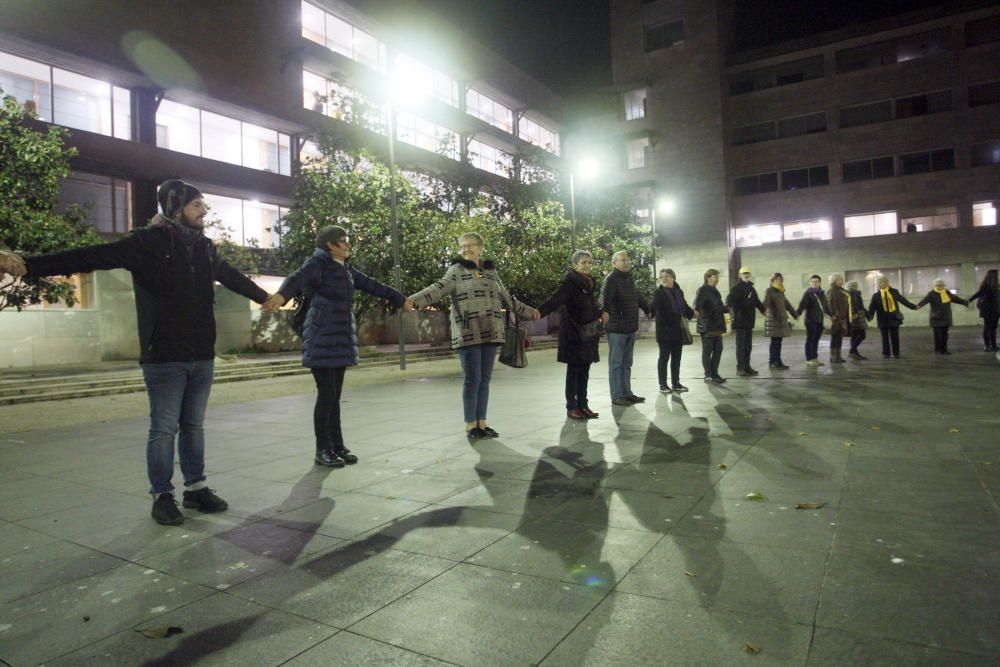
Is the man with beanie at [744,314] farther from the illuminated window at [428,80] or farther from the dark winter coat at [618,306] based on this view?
the illuminated window at [428,80]

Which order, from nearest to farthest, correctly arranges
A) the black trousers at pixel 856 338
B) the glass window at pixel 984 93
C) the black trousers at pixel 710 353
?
the black trousers at pixel 710 353, the black trousers at pixel 856 338, the glass window at pixel 984 93

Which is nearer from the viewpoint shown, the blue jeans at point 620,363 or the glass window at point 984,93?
the blue jeans at point 620,363

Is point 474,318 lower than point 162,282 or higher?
lower

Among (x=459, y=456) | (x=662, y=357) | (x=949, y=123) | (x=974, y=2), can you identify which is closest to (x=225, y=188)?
(x=662, y=357)

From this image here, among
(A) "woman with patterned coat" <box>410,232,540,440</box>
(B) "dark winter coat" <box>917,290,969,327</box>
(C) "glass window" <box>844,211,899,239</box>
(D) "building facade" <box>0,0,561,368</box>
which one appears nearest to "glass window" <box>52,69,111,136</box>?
(D) "building facade" <box>0,0,561,368</box>

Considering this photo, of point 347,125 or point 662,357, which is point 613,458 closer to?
point 662,357

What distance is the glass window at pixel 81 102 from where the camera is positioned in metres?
23.7

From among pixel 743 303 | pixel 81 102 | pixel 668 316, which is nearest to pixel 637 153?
pixel 81 102

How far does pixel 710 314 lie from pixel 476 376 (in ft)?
17.9

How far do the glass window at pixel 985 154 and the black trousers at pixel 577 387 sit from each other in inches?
1497

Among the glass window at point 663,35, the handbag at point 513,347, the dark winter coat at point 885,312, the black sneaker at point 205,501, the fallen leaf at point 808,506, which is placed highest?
the glass window at point 663,35

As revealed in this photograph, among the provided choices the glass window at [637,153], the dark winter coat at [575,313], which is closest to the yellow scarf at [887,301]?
the dark winter coat at [575,313]

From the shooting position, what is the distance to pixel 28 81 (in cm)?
2289

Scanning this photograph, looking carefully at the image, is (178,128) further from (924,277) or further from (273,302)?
(924,277)
